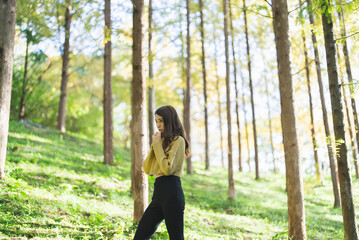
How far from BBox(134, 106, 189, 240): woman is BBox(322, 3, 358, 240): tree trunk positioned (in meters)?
2.71

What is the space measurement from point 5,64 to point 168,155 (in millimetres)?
3963

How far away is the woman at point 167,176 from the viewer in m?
3.04

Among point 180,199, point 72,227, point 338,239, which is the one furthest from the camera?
point 338,239

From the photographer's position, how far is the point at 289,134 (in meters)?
5.19

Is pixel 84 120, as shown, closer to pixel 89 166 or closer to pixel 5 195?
pixel 89 166

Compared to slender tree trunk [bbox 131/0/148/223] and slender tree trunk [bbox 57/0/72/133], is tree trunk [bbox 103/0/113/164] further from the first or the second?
slender tree trunk [bbox 131/0/148/223]

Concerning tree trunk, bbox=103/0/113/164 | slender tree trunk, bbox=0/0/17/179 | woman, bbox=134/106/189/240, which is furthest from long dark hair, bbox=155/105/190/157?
tree trunk, bbox=103/0/113/164

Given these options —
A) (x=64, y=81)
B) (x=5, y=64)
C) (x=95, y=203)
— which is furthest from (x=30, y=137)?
(x=5, y=64)

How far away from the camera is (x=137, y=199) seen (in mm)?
4922

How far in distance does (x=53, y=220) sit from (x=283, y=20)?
497cm

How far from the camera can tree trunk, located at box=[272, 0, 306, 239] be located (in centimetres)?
511

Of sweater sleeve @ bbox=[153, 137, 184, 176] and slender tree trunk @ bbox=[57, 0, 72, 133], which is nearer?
sweater sleeve @ bbox=[153, 137, 184, 176]

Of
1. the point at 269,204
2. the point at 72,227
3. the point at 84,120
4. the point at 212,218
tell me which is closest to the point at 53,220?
the point at 72,227

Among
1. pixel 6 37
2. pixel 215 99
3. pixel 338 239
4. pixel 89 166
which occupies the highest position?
pixel 215 99
